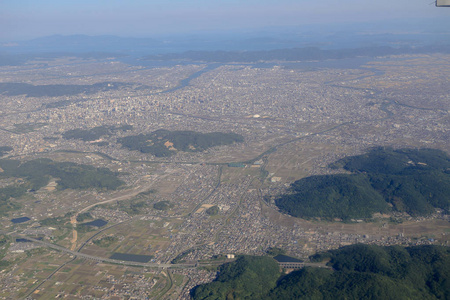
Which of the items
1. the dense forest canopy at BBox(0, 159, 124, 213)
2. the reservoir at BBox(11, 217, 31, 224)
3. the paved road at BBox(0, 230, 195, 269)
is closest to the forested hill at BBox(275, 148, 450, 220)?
the paved road at BBox(0, 230, 195, 269)

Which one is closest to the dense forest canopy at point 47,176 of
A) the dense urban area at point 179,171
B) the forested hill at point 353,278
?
the dense urban area at point 179,171

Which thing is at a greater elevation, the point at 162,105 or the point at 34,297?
the point at 162,105

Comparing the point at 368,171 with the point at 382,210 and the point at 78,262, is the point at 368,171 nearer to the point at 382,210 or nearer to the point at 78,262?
the point at 382,210

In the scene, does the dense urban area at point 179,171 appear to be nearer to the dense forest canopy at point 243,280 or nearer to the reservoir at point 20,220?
the reservoir at point 20,220

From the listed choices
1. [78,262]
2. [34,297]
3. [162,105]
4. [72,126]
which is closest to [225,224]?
[78,262]

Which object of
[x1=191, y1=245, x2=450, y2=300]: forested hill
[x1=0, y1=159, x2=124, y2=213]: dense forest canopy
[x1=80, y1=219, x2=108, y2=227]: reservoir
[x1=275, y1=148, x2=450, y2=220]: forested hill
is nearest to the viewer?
[x1=191, y1=245, x2=450, y2=300]: forested hill

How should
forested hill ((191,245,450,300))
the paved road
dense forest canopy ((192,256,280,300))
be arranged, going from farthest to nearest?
the paved road
dense forest canopy ((192,256,280,300))
forested hill ((191,245,450,300))

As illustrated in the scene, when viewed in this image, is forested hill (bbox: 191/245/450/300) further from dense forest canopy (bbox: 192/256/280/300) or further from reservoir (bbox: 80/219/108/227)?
reservoir (bbox: 80/219/108/227)
